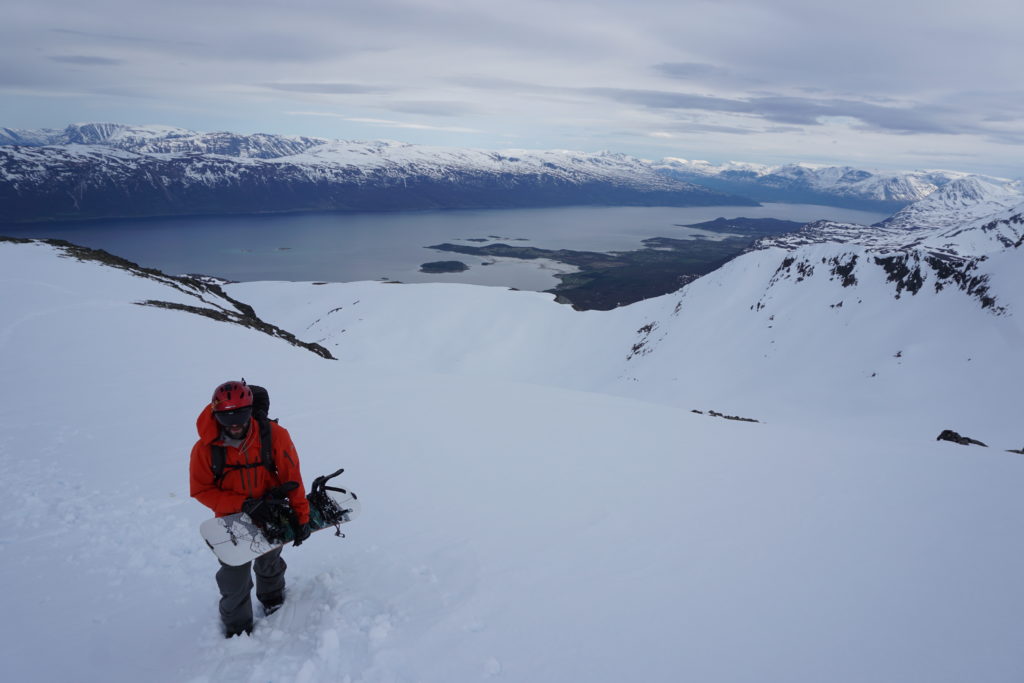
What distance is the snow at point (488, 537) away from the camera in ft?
14.9

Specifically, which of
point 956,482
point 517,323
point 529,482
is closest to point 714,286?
point 517,323

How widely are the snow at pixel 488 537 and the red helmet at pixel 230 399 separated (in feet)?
7.52

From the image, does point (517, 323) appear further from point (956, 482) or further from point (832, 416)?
point (956, 482)

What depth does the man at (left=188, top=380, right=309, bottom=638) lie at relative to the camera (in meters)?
4.27

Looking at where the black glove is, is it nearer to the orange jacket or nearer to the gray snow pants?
the orange jacket

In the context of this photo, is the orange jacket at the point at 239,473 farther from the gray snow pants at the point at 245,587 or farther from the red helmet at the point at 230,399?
the gray snow pants at the point at 245,587

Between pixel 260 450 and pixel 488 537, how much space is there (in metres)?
3.32

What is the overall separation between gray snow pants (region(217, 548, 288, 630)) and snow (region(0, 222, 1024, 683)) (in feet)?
0.66

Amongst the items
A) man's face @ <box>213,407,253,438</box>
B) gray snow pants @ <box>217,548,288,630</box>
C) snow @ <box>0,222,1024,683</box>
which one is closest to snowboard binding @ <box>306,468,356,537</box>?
gray snow pants @ <box>217,548,288,630</box>

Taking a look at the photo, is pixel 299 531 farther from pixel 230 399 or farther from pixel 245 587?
pixel 230 399

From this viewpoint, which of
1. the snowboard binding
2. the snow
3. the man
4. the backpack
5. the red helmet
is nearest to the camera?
the red helmet

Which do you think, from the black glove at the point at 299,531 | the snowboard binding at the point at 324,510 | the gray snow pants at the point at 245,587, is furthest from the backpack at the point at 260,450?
the gray snow pants at the point at 245,587

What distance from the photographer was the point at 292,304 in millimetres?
75875

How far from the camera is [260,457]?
4570 mm
